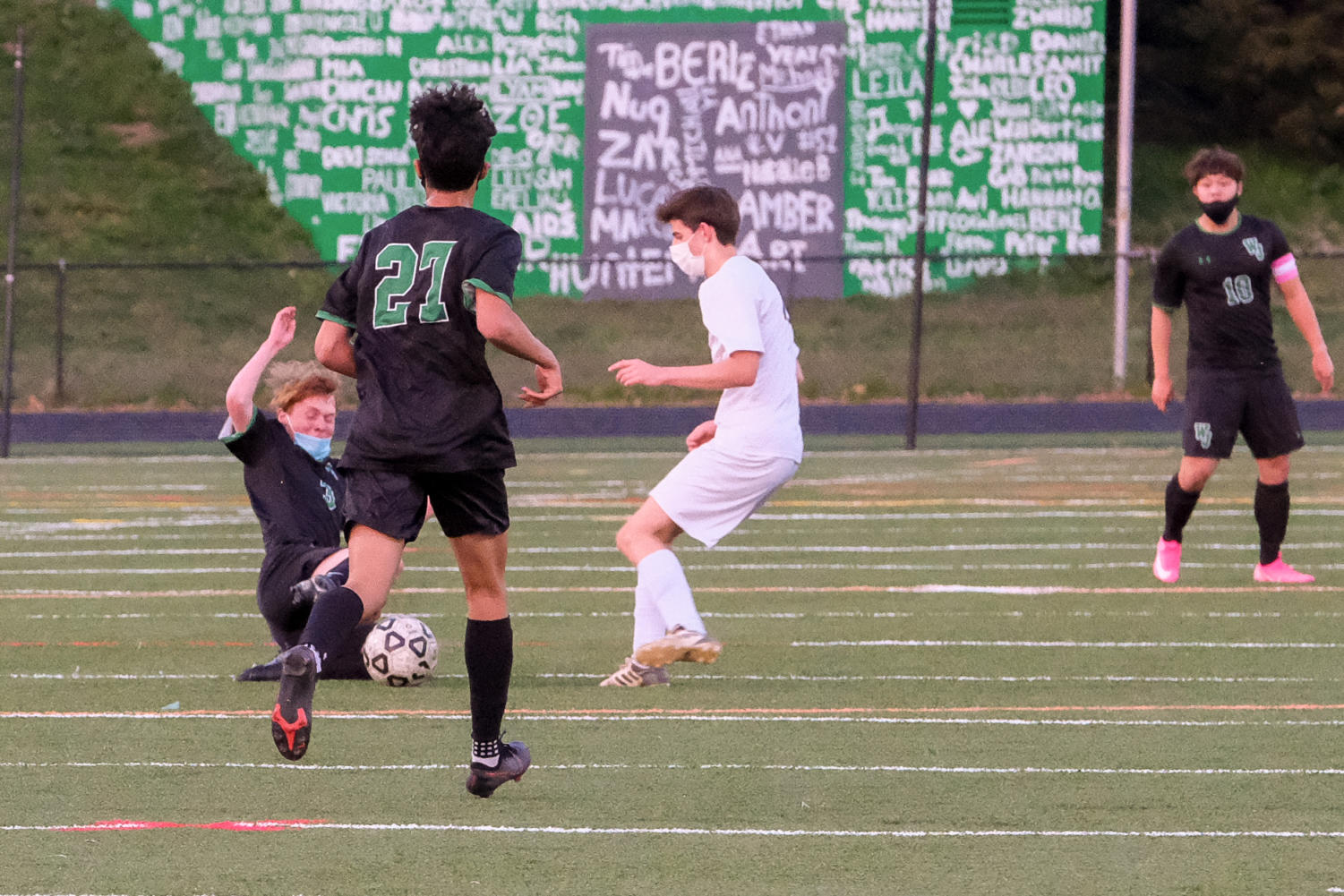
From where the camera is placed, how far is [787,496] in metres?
16.3

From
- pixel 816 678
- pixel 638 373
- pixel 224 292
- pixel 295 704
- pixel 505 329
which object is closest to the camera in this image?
pixel 295 704

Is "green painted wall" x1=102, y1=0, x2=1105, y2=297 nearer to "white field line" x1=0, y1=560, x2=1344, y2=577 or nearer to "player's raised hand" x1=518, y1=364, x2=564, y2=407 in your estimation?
"white field line" x1=0, y1=560, x2=1344, y2=577

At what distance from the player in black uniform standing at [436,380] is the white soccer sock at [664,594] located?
171 cm

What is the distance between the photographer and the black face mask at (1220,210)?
1059 centimetres

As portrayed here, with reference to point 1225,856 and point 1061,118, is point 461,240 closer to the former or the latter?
point 1225,856

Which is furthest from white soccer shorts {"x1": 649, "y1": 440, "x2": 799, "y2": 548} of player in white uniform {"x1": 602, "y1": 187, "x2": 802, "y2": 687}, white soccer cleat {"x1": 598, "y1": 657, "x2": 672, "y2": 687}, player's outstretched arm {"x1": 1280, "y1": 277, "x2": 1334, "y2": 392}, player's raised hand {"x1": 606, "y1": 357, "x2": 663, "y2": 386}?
player's outstretched arm {"x1": 1280, "y1": 277, "x2": 1334, "y2": 392}

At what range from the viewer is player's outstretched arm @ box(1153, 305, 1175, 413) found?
10633 mm

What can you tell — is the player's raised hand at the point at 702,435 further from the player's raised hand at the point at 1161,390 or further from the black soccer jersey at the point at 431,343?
the player's raised hand at the point at 1161,390

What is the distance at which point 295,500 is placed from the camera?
830 cm

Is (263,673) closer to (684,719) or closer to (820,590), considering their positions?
(684,719)

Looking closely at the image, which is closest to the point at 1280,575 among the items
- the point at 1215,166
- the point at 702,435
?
the point at 1215,166

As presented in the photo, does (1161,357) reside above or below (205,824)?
above

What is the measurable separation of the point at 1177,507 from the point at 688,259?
3.97m

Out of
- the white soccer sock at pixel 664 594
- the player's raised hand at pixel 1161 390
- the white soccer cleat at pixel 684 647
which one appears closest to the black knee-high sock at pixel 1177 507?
the player's raised hand at pixel 1161 390
